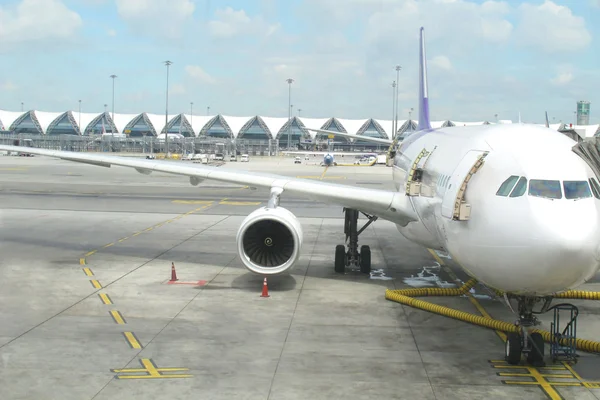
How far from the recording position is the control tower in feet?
126

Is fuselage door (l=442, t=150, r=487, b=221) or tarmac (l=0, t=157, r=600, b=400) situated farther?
fuselage door (l=442, t=150, r=487, b=221)

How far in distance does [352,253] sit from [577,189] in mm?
9462

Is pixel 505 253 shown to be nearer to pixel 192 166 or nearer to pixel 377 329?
pixel 377 329

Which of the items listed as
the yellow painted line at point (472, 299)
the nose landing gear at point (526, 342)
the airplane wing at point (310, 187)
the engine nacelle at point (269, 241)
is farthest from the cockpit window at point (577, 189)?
the engine nacelle at point (269, 241)

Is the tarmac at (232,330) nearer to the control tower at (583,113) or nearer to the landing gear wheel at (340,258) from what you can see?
the landing gear wheel at (340,258)

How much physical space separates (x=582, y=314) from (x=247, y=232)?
287 inches

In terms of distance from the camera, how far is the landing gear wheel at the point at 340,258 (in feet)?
57.5

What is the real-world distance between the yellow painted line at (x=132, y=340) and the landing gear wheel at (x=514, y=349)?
5837 millimetres

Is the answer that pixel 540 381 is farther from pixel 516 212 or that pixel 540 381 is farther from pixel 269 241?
pixel 269 241

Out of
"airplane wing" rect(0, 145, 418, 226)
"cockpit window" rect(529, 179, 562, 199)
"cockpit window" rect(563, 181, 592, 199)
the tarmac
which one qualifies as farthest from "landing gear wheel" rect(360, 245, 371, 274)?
"cockpit window" rect(563, 181, 592, 199)

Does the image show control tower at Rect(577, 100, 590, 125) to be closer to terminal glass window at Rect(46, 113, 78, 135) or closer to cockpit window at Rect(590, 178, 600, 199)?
cockpit window at Rect(590, 178, 600, 199)

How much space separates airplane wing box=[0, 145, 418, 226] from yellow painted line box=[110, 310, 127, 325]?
5.49m

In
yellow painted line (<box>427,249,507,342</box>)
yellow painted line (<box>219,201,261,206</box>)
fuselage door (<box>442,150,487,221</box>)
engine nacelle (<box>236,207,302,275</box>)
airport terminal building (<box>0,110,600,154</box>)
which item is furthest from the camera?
airport terminal building (<box>0,110,600,154</box>)

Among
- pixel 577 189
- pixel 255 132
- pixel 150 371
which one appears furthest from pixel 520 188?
pixel 255 132
